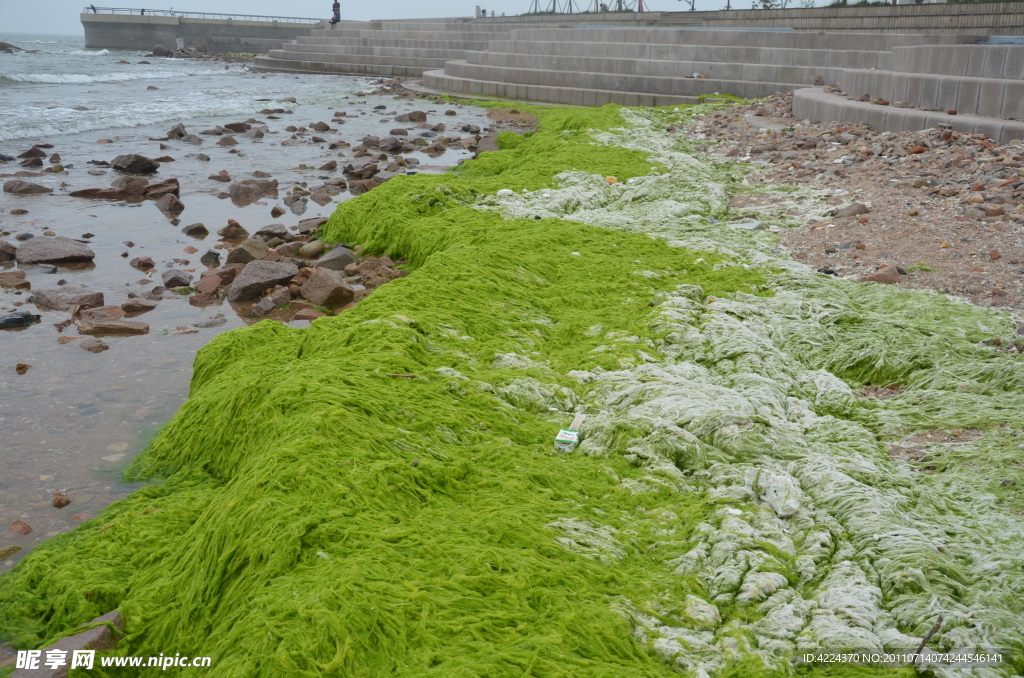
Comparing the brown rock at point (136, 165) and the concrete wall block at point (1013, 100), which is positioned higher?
the concrete wall block at point (1013, 100)

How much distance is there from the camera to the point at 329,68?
30969 millimetres

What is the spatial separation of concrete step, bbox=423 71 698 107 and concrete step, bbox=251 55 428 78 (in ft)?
21.8

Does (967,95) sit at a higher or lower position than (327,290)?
higher

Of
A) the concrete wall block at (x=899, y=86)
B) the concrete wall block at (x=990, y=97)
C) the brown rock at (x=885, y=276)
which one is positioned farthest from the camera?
the concrete wall block at (x=899, y=86)

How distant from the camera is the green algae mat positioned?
2225 millimetres

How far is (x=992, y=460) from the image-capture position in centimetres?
320

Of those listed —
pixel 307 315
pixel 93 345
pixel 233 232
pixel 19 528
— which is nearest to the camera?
pixel 19 528

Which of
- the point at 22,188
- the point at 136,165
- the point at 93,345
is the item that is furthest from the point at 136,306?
the point at 136,165

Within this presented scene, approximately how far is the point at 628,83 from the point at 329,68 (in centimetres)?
1824

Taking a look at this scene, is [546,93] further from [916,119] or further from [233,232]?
[233,232]

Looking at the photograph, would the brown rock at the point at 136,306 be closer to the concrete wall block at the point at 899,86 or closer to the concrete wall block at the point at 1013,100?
the concrete wall block at the point at 1013,100

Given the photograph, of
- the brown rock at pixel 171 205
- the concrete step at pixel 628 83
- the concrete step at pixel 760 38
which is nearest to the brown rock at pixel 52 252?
the brown rock at pixel 171 205

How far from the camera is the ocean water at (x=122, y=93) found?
1652 cm

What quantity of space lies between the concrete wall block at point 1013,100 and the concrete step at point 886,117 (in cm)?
22
